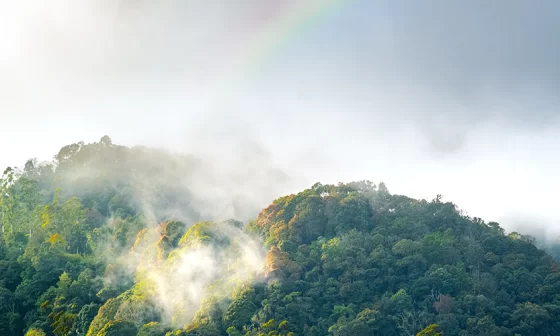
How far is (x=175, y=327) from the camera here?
2680 inches

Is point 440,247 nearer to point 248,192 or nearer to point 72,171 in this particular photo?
point 248,192

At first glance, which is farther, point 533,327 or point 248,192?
point 248,192

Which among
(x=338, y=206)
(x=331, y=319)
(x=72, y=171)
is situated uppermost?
(x=72, y=171)

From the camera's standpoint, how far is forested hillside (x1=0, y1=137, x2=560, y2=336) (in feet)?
222

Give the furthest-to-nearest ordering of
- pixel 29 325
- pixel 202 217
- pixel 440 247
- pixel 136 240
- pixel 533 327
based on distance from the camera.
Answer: pixel 202 217 < pixel 136 240 < pixel 440 247 < pixel 29 325 < pixel 533 327

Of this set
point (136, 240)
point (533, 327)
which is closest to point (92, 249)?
point (136, 240)

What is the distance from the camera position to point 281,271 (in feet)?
240

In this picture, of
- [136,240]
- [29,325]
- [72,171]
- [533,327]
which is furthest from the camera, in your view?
[72,171]

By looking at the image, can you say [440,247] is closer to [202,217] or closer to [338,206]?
[338,206]

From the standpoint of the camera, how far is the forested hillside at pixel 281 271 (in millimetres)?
67625

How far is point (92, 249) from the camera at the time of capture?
86.4 meters

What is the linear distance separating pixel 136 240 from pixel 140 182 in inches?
826

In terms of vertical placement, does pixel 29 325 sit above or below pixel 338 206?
below

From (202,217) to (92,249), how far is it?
1794cm
